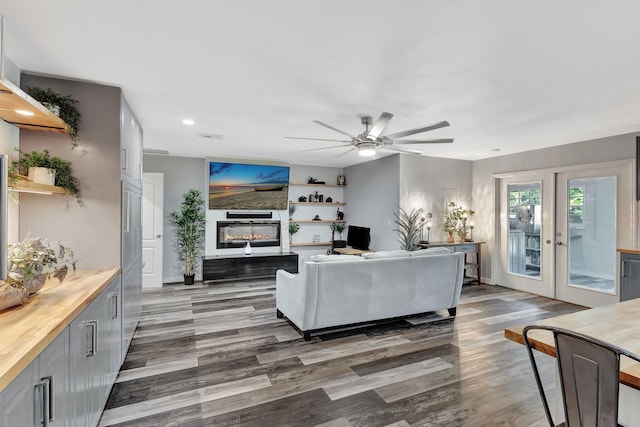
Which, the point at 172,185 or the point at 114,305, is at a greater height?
the point at 172,185

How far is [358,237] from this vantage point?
6832mm

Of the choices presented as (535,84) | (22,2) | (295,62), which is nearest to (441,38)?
(295,62)

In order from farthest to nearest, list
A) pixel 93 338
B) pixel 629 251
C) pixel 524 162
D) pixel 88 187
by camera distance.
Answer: pixel 524 162 < pixel 629 251 < pixel 88 187 < pixel 93 338

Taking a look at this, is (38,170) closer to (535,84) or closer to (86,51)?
(86,51)

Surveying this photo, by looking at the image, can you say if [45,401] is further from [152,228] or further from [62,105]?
[152,228]

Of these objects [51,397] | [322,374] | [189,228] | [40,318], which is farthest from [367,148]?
[189,228]

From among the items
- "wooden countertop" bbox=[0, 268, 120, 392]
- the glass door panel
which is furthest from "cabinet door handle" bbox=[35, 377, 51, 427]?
the glass door panel

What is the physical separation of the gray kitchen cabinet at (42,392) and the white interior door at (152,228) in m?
4.52

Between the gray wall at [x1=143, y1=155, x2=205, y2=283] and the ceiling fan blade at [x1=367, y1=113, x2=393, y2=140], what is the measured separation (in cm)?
413

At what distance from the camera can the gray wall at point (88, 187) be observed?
7.89 feet

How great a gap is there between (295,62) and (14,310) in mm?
2159

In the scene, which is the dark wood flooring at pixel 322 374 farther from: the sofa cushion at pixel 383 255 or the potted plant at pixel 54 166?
the potted plant at pixel 54 166

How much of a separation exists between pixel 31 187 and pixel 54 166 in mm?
437

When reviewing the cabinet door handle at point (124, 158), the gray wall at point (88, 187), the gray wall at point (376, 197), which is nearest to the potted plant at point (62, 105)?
the gray wall at point (88, 187)
